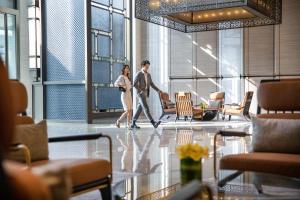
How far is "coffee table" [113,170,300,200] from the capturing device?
7.71 feet

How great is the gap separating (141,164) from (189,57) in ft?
38.2

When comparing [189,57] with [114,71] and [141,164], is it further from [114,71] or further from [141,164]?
[141,164]

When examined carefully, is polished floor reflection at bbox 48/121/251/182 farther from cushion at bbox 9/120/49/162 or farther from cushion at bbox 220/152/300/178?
cushion at bbox 9/120/49/162

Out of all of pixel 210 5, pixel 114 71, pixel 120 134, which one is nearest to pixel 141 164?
pixel 120 134

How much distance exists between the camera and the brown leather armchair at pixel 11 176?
82cm

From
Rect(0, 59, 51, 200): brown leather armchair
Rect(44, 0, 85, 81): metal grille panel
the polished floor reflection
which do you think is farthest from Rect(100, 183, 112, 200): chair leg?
Rect(44, 0, 85, 81): metal grille panel

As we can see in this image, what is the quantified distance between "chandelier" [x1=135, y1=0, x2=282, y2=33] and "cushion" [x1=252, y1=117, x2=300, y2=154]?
6.15 m

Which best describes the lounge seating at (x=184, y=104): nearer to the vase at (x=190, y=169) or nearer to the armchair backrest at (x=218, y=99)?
the armchair backrest at (x=218, y=99)

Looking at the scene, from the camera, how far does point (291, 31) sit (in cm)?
1488

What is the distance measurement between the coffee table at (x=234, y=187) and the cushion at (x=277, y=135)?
22.1 inches

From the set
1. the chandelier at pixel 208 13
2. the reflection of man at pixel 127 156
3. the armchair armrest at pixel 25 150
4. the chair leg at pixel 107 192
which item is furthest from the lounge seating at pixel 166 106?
the armchair armrest at pixel 25 150

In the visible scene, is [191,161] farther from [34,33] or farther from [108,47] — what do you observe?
[108,47]

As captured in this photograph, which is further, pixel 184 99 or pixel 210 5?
pixel 184 99

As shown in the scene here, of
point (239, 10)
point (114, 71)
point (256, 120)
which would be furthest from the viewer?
point (114, 71)
